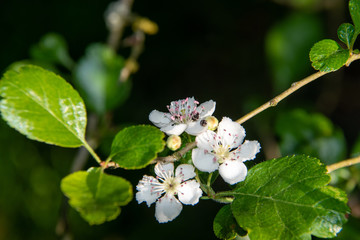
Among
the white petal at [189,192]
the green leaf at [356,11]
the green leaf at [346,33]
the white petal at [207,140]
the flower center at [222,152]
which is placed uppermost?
the green leaf at [356,11]

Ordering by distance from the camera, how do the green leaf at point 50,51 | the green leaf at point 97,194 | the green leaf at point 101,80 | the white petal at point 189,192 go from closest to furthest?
the green leaf at point 97,194 → the white petal at point 189,192 → the green leaf at point 101,80 → the green leaf at point 50,51

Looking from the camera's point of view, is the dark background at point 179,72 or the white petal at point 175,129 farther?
the dark background at point 179,72

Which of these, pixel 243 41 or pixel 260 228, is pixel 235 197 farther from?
pixel 243 41

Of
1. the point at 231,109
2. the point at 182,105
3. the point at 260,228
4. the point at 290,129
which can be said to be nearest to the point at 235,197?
the point at 260,228

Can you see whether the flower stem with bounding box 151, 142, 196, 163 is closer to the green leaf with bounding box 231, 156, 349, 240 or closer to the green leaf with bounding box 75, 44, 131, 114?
the green leaf with bounding box 231, 156, 349, 240

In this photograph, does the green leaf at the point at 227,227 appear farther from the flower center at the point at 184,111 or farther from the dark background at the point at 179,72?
the dark background at the point at 179,72

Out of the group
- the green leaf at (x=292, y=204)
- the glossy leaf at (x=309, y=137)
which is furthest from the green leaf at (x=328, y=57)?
the glossy leaf at (x=309, y=137)

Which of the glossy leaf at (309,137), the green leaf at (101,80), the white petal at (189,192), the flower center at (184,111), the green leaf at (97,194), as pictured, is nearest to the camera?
the green leaf at (97,194)
